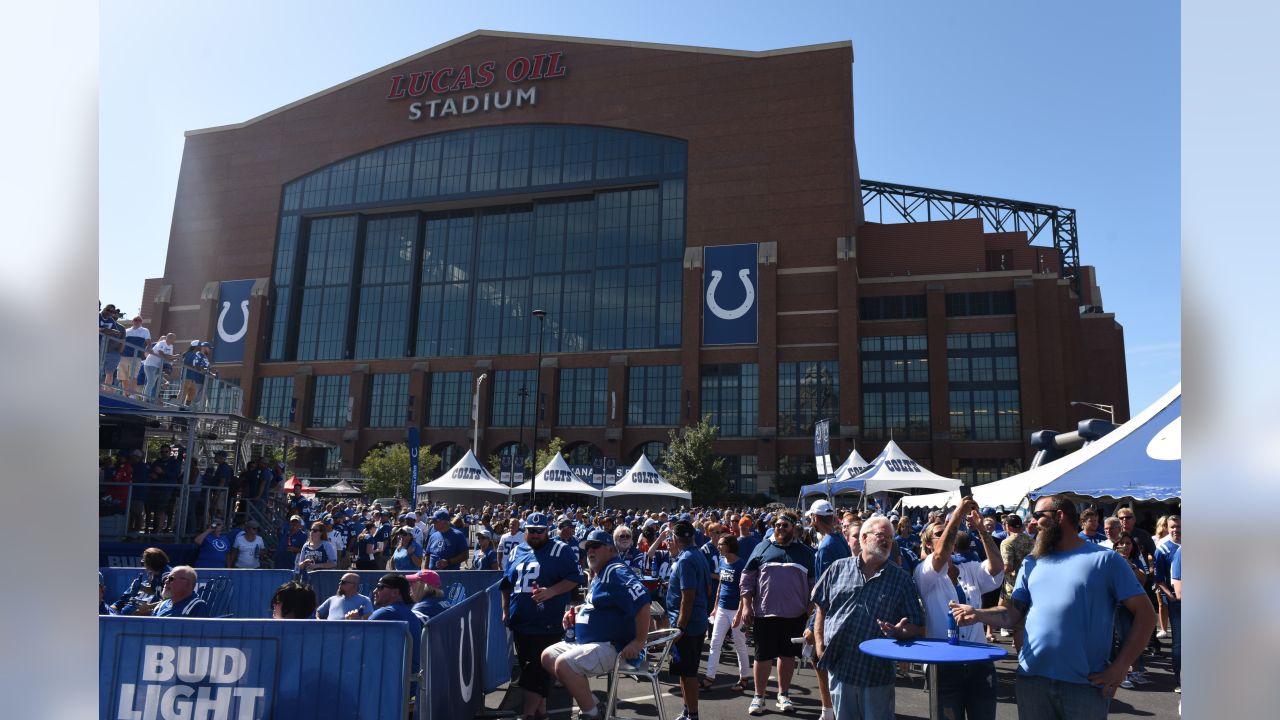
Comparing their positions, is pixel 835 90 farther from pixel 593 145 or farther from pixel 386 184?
pixel 386 184

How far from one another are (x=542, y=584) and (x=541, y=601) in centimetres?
20

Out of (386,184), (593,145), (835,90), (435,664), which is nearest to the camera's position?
(435,664)

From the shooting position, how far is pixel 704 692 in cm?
940

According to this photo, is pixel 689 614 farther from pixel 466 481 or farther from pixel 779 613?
pixel 466 481

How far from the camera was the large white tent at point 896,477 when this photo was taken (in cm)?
2403

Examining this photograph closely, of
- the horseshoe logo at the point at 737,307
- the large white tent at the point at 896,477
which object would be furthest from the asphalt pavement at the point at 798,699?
the horseshoe logo at the point at 737,307

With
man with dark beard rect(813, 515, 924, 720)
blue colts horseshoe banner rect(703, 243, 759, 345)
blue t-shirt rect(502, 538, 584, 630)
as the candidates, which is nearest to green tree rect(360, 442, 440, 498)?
blue colts horseshoe banner rect(703, 243, 759, 345)

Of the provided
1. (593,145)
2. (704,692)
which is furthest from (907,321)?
(704,692)

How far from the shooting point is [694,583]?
817 centimetres

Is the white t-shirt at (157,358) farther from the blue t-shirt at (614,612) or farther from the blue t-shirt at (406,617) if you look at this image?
the blue t-shirt at (614,612)

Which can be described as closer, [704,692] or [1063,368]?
[704,692]
